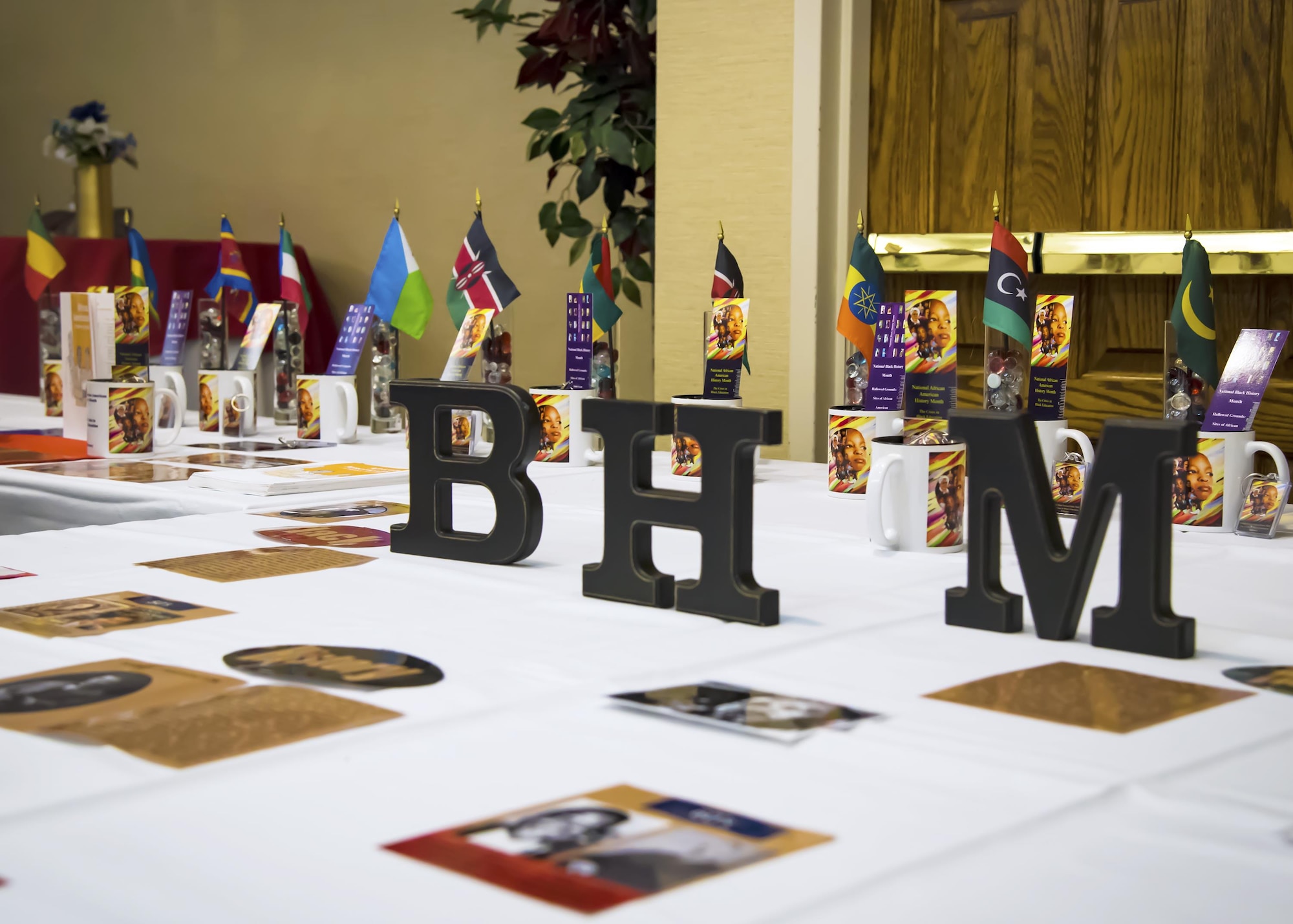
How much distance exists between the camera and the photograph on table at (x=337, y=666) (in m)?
0.75

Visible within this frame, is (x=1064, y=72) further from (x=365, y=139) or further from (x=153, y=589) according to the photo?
(x=365, y=139)

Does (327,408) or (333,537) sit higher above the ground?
(327,408)

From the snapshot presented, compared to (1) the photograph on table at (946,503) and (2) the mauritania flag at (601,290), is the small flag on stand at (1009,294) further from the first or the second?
(2) the mauritania flag at (601,290)

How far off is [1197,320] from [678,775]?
91cm

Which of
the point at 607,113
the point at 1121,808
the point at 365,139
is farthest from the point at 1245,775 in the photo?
the point at 365,139

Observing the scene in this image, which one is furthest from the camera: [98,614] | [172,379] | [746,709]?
[172,379]

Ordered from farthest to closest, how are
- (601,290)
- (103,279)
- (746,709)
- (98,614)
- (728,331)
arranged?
(103,279)
(601,290)
(728,331)
(98,614)
(746,709)

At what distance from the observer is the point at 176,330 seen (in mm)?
2289

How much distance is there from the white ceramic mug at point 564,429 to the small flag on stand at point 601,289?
3.9 inches

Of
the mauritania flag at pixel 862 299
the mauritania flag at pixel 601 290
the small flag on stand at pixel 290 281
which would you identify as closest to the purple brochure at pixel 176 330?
the small flag on stand at pixel 290 281

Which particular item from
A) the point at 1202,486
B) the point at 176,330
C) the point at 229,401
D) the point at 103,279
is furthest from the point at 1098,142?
the point at 103,279

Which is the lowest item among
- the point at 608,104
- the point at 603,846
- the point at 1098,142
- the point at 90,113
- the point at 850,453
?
the point at 603,846

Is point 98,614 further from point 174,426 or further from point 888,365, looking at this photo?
point 174,426

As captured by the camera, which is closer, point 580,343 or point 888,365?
point 888,365
